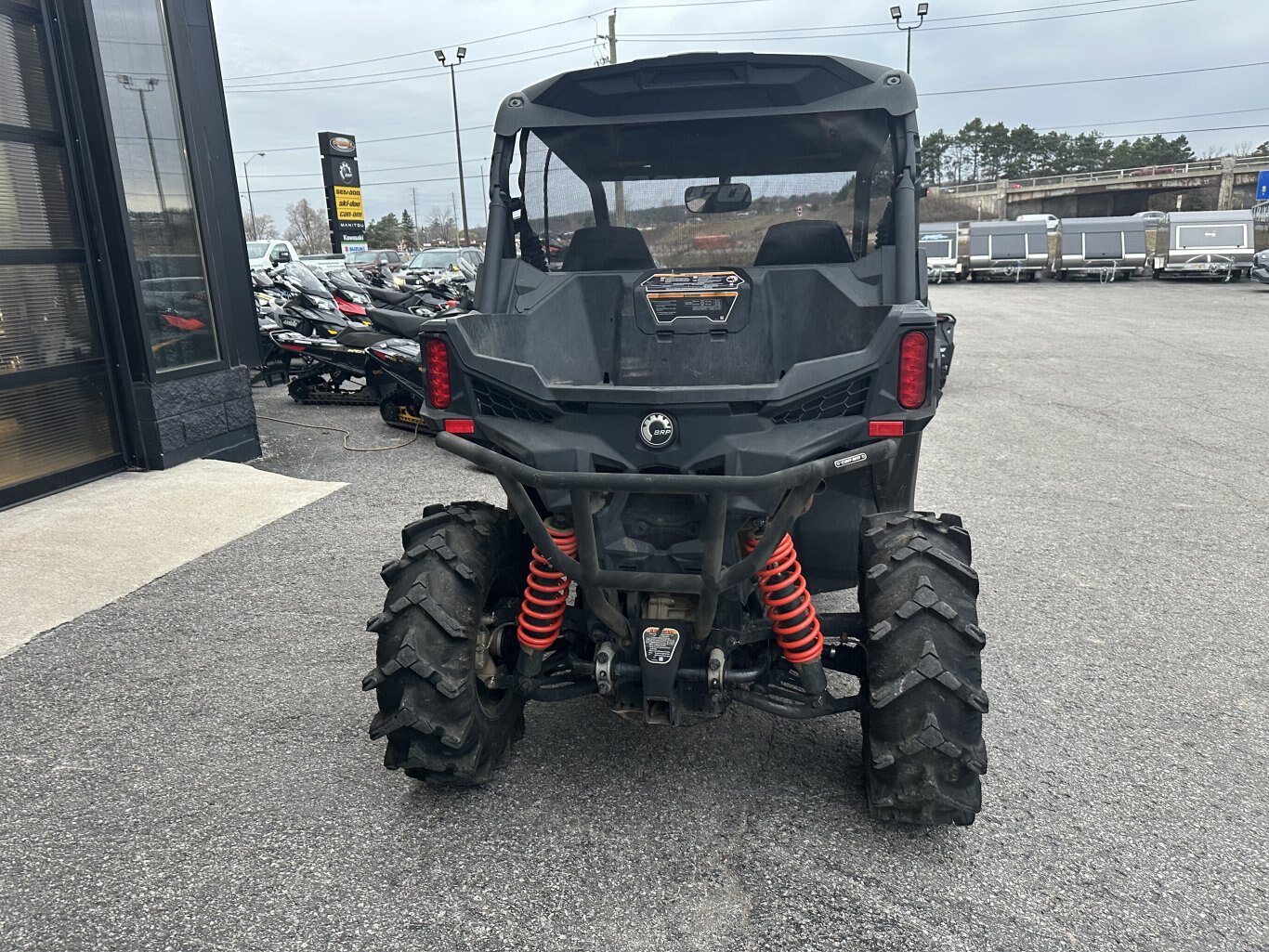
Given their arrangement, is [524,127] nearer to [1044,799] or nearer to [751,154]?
[751,154]

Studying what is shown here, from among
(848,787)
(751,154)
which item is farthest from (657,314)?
(848,787)

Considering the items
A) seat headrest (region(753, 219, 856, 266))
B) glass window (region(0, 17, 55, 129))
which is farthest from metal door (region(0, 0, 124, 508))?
seat headrest (region(753, 219, 856, 266))

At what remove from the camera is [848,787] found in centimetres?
318

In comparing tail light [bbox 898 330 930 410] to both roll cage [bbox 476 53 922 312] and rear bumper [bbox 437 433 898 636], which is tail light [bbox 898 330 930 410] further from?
roll cage [bbox 476 53 922 312]

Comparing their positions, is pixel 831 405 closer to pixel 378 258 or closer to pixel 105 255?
pixel 105 255

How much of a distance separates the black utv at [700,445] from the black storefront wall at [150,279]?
4.64m

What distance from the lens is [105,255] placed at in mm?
7016

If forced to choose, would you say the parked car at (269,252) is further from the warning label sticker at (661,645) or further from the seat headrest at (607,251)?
the warning label sticker at (661,645)

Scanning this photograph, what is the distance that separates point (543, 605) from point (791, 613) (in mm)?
813

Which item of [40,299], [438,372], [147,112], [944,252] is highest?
[147,112]

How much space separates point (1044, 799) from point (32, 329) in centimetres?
710

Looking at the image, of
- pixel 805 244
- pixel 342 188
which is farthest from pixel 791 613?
pixel 342 188

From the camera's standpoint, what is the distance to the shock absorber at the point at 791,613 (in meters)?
2.87

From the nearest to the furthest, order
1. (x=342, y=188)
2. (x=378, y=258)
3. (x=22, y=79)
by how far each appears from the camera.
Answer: (x=22, y=79) < (x=342, y=188) < (x=378, y=258)
